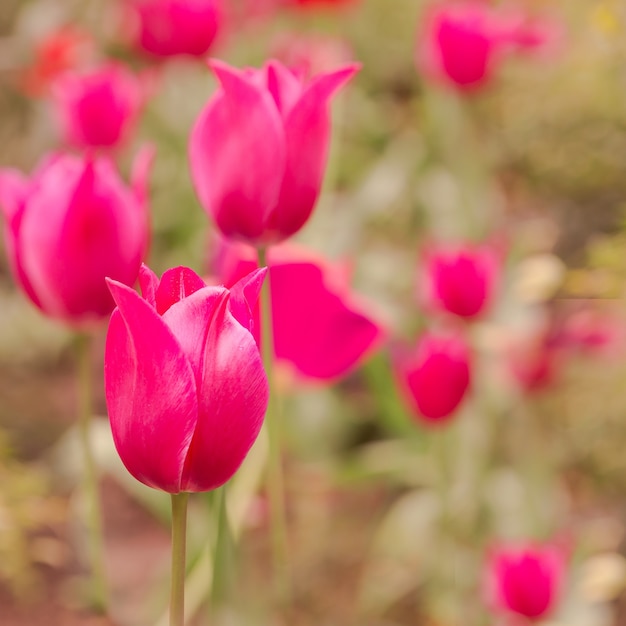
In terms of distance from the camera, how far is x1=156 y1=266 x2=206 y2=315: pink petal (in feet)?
0.57

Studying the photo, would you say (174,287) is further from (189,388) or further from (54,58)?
(54,58)

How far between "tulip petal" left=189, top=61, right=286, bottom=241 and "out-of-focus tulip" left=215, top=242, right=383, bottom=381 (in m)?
0.07

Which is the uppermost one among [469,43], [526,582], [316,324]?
[469,43]

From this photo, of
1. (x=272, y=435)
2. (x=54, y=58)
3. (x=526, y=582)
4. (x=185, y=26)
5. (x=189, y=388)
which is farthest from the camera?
(x=54, y=58)

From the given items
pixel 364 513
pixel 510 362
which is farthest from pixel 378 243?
pixel 510 362

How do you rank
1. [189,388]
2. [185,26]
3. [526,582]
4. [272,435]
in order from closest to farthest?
[189,388] < [272,435] < [526,582] < [185,26]

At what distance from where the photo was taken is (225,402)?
0.16 metres

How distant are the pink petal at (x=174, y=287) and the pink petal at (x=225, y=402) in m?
0.02

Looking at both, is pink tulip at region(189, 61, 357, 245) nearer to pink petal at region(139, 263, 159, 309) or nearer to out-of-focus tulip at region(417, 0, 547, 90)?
pink petal at region(139, 263, 159, 309)

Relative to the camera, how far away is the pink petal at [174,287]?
0.17 meters

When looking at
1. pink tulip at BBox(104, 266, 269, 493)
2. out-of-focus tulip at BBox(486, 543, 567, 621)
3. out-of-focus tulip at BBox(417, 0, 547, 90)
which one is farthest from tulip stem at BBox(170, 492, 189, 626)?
Answer: out-of-focus tulip at BBox(417, 0, 547, 90)

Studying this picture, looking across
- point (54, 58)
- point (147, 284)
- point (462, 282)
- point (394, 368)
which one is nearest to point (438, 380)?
point (462, 282)

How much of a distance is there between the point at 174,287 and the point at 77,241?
0.09 metres

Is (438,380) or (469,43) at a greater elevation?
(469,43)
